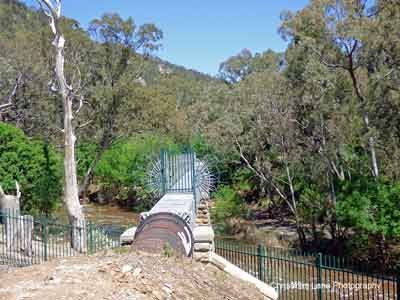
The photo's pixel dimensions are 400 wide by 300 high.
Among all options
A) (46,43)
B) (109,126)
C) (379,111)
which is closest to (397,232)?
(379,111)

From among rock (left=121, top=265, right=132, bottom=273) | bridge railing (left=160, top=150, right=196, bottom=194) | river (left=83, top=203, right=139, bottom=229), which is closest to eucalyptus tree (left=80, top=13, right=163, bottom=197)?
river (left=83, top=203, right=139, bottom=229)

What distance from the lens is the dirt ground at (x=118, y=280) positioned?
568 centimetres

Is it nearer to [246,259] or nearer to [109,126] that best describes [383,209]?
[246,259]

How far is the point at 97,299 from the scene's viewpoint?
5453 millimetres

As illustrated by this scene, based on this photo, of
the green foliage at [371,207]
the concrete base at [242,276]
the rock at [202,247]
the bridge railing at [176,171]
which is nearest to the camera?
the concrete base at [242,276]

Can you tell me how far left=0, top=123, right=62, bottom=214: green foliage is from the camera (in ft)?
60.6

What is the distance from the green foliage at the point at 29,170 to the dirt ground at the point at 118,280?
1234 cm

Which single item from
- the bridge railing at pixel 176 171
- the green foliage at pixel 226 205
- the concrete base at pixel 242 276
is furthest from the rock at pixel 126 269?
the green foliage at pixel 226 205

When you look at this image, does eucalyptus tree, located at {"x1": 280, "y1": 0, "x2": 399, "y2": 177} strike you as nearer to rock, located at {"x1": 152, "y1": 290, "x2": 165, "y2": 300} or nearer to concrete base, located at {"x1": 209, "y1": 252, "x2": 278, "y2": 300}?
concrete base, located at {"x1": 209, "y1": 252, "x2": 278, "y2": 300}

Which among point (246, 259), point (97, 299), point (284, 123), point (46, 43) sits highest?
point (46, 43)

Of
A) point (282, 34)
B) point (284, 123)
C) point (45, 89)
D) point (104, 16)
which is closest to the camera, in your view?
point (282, 34)

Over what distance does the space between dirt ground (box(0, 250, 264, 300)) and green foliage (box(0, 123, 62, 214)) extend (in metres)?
12.3

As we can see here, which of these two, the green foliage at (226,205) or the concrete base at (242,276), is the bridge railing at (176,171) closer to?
the concrete base at (242,276)

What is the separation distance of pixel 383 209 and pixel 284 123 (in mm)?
6099
